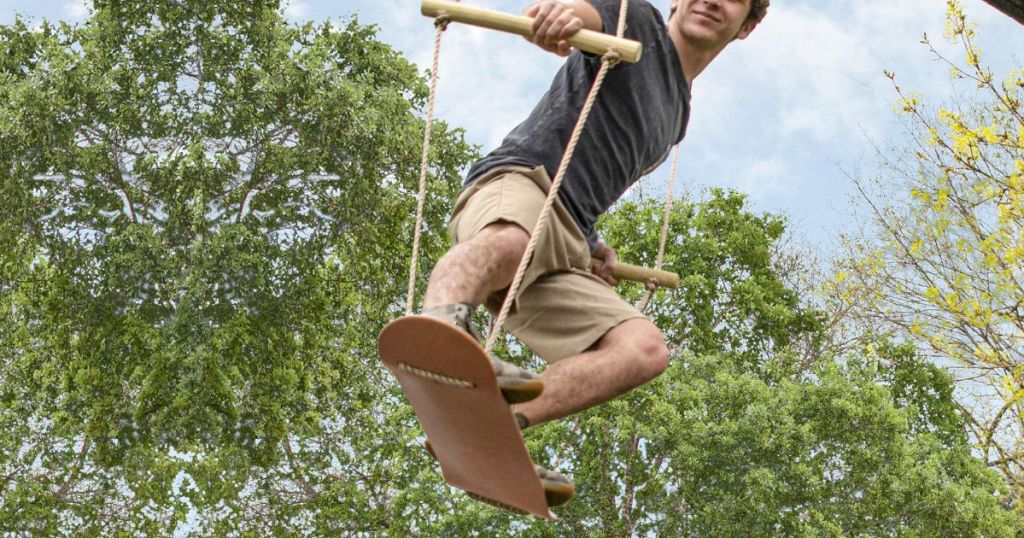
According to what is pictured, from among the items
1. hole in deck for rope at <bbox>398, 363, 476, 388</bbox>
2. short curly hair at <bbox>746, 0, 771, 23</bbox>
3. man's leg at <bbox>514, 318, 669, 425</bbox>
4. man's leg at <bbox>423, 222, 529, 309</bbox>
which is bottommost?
hole in deck for rope at <bbox>398, 363, 476, 388</bbox>

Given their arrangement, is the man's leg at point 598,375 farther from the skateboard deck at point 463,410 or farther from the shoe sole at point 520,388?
the shoe sole at point 520,388

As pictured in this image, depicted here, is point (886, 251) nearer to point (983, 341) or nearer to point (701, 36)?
point (983, 341)

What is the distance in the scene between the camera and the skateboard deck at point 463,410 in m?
2.58

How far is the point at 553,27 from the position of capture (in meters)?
2.86

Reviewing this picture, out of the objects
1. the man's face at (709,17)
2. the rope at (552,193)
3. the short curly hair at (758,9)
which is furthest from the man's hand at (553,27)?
the short curly hair at (758,9)

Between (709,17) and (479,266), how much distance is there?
1040 mm

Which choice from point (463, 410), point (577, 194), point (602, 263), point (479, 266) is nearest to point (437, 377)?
point (463, 410)

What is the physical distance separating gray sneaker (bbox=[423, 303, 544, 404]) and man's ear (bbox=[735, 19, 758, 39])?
4.25 feet

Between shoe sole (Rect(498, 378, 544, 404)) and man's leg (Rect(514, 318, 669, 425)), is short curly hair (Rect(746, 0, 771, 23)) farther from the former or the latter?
shoe sole (Rect(498, 378, 544, 404))

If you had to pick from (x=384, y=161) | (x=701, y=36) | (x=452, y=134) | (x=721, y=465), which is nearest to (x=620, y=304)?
(x=701, y=36)

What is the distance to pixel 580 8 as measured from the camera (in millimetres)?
3014

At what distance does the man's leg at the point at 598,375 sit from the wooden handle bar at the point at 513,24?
2.43 feet

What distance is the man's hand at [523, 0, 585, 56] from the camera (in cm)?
286

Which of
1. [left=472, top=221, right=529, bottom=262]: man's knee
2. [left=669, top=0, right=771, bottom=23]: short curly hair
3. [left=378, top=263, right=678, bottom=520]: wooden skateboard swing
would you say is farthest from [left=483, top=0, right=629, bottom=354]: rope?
[left=669, top=0, right=771, bottom=23]: short curly hair
